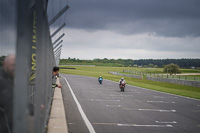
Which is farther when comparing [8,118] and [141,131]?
[141,131]

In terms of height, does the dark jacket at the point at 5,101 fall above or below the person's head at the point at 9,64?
below

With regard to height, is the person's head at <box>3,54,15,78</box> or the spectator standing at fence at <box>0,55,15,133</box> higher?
the person's head at <box>3,54,15,78</box>

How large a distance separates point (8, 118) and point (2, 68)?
1.92 feet

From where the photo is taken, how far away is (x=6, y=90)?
9.71 feet

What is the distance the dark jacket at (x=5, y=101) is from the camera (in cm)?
287

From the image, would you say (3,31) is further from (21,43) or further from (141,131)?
(141,131)

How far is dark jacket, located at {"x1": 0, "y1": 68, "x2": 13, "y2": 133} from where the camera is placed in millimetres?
2869

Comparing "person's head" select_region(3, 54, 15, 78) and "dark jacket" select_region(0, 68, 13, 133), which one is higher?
"person's head" select_region(3, 54, 15, 78)

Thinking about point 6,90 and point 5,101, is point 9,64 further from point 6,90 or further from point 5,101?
point 5,101

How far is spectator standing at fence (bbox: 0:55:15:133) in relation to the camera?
288 centimetres

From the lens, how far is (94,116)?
10.5 meters

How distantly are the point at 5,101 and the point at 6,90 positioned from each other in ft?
0.42

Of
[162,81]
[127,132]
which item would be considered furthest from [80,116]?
[162,81]

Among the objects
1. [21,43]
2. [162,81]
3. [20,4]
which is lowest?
[162,81]
